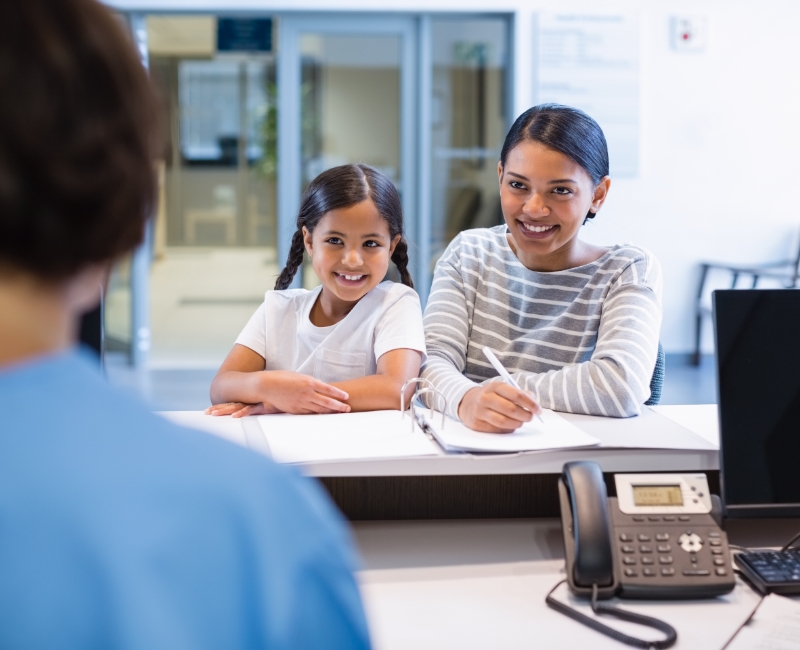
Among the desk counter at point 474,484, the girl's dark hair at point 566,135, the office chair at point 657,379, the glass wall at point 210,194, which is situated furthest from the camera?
the glass wall at point 210,194

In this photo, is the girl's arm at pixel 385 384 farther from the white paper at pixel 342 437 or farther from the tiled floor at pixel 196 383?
the tiled floor at pixel 196 383

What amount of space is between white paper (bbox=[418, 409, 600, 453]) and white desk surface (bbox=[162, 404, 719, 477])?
0.01 m

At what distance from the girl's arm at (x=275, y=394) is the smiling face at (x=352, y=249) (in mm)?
265

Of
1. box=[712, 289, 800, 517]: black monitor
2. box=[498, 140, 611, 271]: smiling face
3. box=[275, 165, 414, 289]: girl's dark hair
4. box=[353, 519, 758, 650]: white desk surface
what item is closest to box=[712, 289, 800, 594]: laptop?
box=[712, 289, 800, 517]: black monitor

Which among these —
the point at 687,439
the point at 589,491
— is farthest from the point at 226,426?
the point at 687,439

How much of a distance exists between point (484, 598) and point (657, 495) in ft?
0.90

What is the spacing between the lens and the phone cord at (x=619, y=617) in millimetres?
990

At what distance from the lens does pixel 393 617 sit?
1.07 metres

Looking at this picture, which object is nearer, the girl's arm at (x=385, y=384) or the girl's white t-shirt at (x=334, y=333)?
the girl's arm at (x=385, y=384)

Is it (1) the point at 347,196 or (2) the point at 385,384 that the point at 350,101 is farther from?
(2) the point at 385,384

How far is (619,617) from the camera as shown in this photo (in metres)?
1.06

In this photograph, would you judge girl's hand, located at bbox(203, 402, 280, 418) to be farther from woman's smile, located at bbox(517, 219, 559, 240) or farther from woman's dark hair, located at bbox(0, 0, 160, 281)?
woman's dark hair, located at bbox(0, 0, 160, 281)

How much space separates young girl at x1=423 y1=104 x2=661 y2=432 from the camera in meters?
1.53

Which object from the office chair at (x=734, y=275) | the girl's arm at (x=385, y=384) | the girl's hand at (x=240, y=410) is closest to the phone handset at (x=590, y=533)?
the girl's arm at (x=385, y=384)
